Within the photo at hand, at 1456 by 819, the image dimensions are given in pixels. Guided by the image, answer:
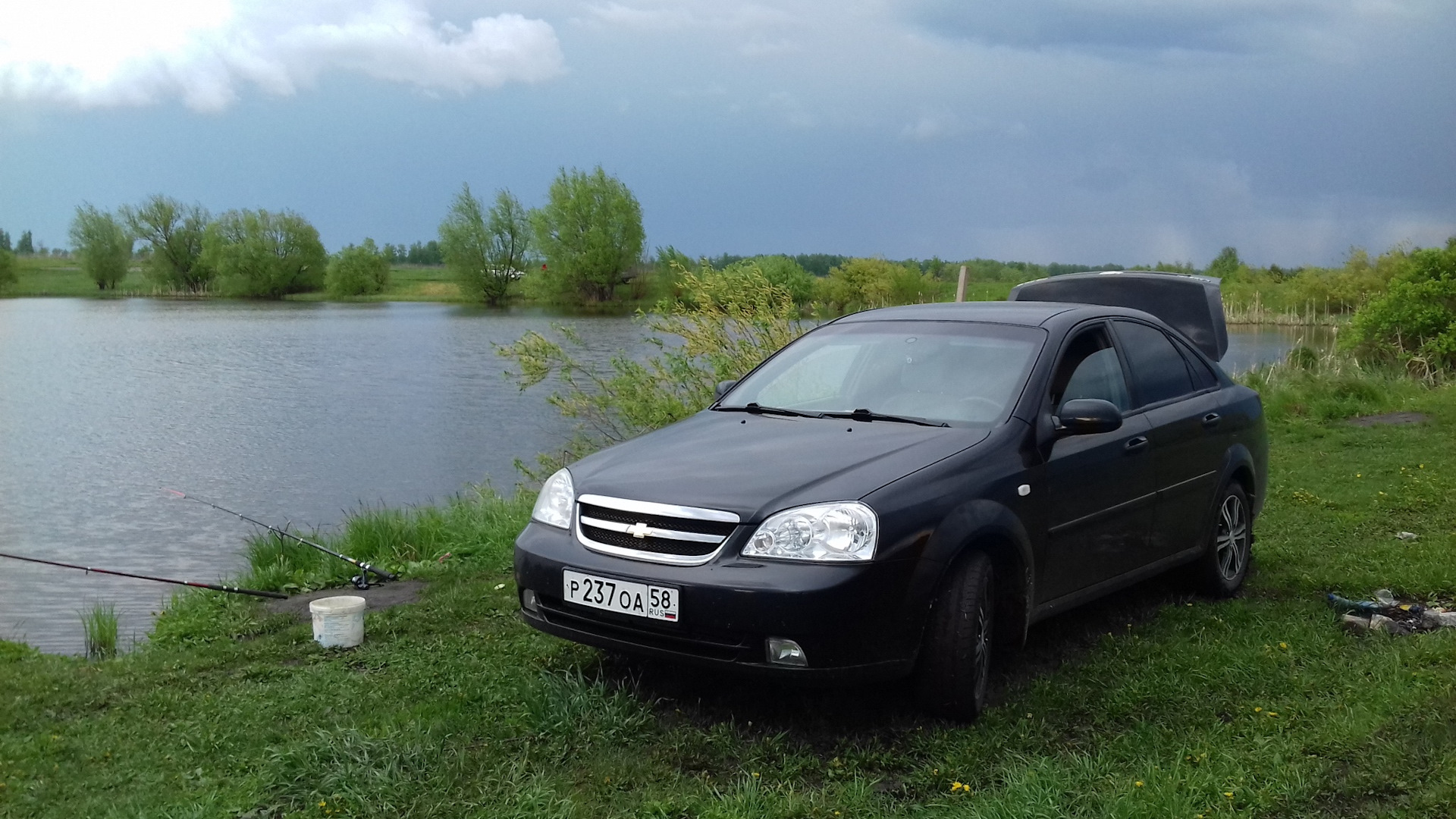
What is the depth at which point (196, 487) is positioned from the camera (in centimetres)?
1683

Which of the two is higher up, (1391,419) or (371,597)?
(1391,419)

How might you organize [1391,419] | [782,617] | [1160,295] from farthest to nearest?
[1391,419] → [1160,295] → [782,617]

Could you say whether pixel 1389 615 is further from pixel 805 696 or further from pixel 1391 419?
pixel 1391 419

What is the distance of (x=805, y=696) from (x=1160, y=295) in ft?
27.2

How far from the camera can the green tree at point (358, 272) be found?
275 feet

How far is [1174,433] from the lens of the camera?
5.76 metres

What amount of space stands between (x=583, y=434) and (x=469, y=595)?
761cm

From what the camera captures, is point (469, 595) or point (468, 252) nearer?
point (469, 595)

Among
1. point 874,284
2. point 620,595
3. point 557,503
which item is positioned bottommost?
point 620,595

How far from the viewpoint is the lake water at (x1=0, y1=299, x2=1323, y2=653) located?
12.5 metres

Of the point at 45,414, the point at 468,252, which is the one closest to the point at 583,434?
the point at 45,414

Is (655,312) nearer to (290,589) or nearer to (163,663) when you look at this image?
(290,589)

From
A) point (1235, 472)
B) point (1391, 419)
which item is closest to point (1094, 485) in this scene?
point (1235, 472)

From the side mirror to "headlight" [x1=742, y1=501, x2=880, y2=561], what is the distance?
1.25 m
